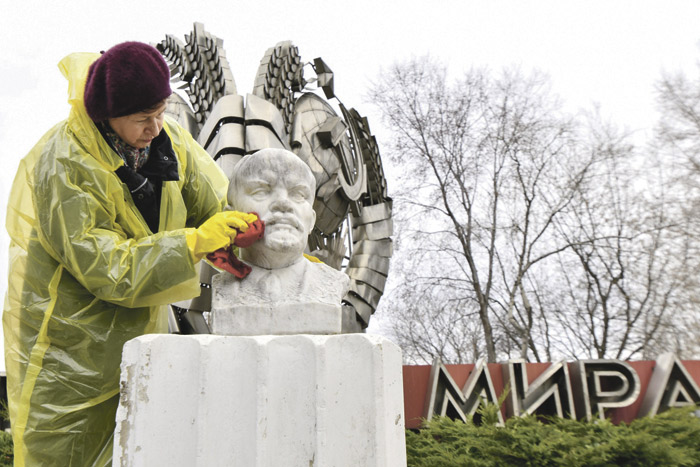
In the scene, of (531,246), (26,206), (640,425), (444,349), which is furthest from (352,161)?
(444,349)

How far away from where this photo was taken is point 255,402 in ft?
6.23

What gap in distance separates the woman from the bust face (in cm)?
13

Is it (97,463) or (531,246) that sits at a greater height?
(531,246)

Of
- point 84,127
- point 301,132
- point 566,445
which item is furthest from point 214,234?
point 301,132

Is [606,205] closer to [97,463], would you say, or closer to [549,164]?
[549,164]

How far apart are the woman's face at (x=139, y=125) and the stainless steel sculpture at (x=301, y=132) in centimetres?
384

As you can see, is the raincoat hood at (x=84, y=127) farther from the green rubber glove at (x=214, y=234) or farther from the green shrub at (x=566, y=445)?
the green shrub at (x=566, y=445)

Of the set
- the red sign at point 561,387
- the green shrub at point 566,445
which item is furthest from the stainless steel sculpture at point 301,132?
the green shrub at point 566,445

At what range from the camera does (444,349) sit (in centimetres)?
1858

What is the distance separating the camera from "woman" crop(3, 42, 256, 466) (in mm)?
2061

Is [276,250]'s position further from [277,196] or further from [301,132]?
[301,132]

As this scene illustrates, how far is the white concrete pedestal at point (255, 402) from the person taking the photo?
1.85m

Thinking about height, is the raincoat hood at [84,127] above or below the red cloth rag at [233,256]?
above

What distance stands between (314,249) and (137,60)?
5.39m
